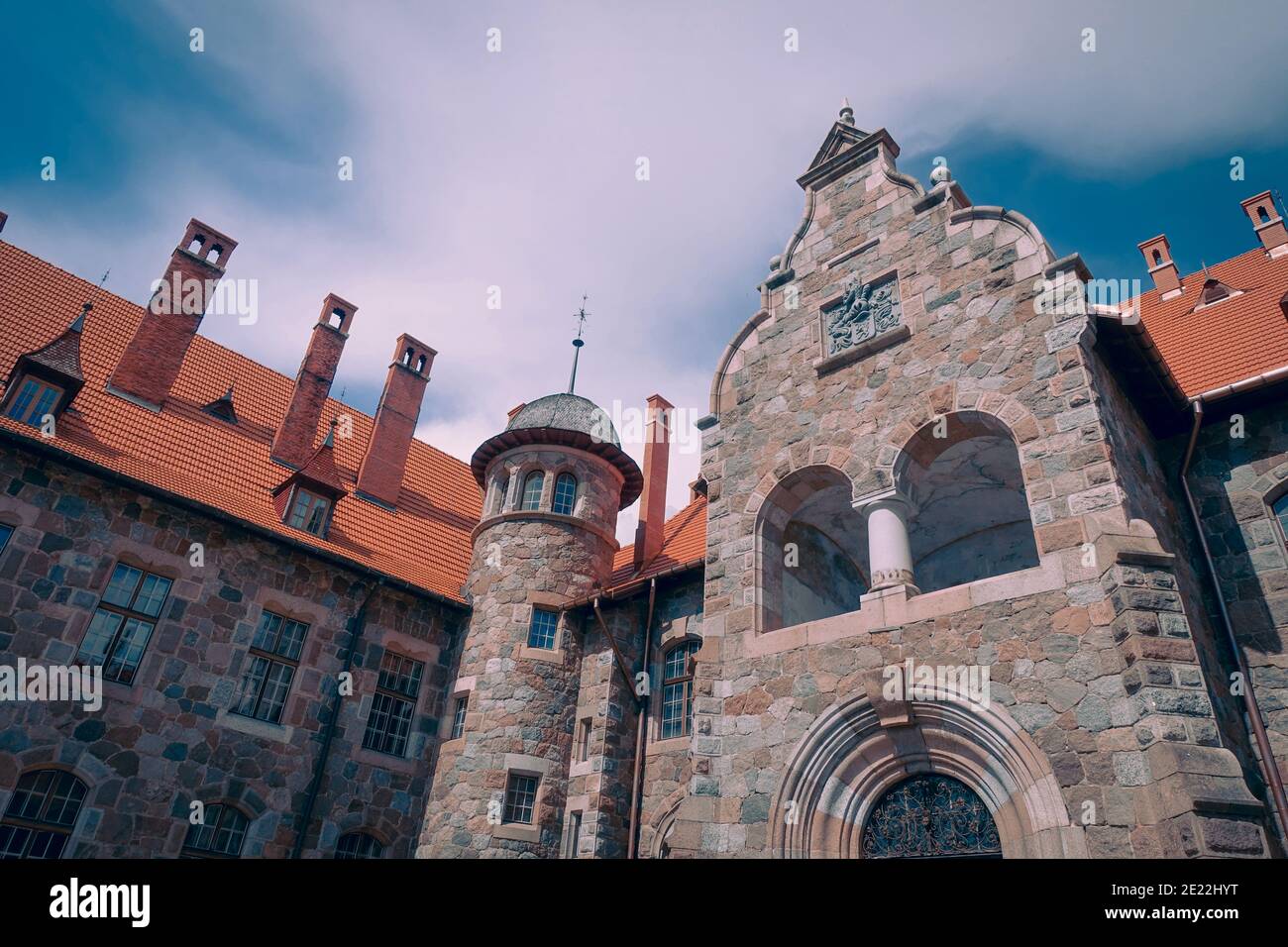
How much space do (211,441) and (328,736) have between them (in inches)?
245

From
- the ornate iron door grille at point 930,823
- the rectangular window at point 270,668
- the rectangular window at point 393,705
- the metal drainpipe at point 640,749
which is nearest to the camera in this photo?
the ornate iron door grille at point 930,823

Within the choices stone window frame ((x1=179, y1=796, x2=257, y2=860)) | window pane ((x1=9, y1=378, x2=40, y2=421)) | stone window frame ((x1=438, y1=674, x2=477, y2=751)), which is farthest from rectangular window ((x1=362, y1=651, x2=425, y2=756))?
window pane ((x1=9, y1=378, x2=40, y2=421))

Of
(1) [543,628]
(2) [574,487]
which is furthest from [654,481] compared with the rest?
(1) [543,628]

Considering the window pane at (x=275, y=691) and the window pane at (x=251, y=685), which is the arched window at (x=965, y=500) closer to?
the window pane at (x=275, y=691)

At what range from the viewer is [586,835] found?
12.2 metres

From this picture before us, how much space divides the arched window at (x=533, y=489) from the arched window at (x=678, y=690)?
4394 millimetres

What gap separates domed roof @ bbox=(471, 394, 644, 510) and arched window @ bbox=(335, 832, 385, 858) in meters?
7.32

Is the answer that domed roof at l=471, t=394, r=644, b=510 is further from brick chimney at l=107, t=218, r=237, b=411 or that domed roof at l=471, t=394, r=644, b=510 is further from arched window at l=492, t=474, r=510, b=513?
brick chimney at l=107, t=218, r=237, b=411

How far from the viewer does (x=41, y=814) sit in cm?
1040

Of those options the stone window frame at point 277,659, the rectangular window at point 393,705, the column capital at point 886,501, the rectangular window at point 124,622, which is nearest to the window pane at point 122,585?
the rectangular window at point 124,622

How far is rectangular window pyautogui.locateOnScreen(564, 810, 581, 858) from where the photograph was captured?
490 inches

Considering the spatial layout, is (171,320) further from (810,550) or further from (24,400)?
(810,550)

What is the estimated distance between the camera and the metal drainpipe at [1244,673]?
709 centimetres
